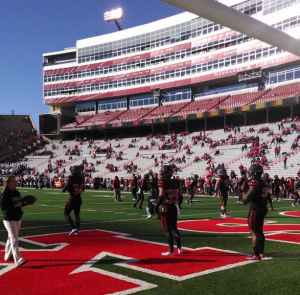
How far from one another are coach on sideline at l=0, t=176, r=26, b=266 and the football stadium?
2 centimetres

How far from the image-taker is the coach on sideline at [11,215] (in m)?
6.14

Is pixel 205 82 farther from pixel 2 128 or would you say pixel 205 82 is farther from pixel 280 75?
pixel 2 128

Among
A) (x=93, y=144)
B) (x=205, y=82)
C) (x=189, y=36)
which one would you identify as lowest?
(x=93, y=144)

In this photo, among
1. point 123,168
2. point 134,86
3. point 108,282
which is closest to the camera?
point 108,282

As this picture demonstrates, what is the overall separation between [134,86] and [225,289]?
2131 inches

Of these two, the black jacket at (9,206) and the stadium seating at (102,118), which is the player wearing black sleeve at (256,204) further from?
the stadium seating at (102,118)

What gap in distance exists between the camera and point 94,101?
6375cm

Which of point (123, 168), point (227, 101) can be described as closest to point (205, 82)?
point (227, 101)

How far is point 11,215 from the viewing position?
625cm

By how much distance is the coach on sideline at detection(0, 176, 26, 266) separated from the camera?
614 cm

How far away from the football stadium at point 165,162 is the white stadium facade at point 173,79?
0.63 ft

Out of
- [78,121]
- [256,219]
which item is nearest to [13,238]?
[256,219]

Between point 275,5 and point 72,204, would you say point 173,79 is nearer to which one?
point 275,5

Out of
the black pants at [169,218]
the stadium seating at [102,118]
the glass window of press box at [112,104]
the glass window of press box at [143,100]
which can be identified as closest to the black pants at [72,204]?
the black pants at [169,218]
